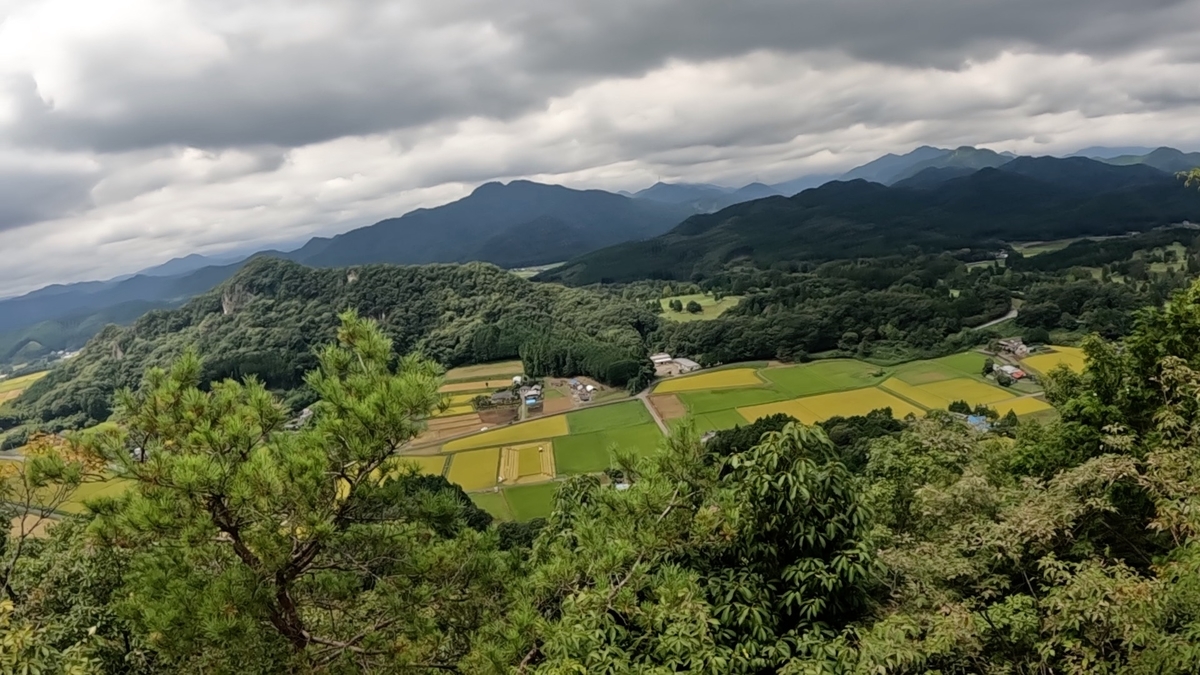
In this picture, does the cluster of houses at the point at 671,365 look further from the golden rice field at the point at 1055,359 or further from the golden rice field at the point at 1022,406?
the golden rice field at the point at 1055,359

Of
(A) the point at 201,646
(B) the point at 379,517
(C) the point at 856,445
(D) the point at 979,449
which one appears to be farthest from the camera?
(C) the point at 856,445

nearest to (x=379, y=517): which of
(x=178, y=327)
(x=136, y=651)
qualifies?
(x=136, y=651)

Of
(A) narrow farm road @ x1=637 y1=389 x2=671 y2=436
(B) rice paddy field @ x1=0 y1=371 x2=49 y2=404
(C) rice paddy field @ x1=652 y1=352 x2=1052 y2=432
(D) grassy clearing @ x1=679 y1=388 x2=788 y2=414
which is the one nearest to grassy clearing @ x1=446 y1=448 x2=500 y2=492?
(A) narrow farm road @ x1=637 y1=389 x2=671 y2=436

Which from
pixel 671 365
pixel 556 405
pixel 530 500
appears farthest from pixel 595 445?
pixel 671 365

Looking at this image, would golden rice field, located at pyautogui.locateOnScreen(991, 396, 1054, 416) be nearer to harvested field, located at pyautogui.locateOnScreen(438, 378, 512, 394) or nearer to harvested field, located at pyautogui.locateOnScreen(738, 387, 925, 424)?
harvested field, located at pyautogui.locateOnScreen(738, 387, 925, 424)

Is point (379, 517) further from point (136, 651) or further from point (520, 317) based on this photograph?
point (520, 317)

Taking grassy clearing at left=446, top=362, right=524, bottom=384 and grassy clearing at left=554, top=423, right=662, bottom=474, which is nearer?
grassy clearing at left=554, top=423, right=662, bottom=474

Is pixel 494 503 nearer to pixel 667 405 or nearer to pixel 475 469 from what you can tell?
pixel 475 469
